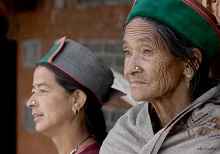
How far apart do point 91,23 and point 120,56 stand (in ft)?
1.27

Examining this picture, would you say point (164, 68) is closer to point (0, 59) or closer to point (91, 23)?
point (91, 23)

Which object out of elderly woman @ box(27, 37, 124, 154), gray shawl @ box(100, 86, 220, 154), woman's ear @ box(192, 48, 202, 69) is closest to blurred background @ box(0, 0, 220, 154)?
elderly woman @ box(27, 37, 124, 154)

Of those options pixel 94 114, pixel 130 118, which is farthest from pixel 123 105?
pixel 130 118

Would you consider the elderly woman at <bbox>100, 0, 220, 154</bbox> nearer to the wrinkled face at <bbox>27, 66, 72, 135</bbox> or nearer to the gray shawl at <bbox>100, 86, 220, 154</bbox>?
the gray shawl at <bbox>100, 86, 220, 154</bbox>

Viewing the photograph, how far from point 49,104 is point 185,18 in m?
0.97

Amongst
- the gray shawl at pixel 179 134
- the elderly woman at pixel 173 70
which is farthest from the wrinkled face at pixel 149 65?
the gray shawl at pixel 179 134

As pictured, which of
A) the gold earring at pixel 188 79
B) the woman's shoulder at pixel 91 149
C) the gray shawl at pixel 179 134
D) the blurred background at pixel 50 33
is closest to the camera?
the gray shawl at pixel 179 134

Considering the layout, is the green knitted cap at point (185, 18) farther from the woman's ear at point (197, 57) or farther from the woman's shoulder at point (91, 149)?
the woman's shoulder at point (91, 149)

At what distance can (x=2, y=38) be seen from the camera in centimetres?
629

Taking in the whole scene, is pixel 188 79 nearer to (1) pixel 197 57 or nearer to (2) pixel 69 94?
(1) pixel 197 57

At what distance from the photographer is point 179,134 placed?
6.57ft

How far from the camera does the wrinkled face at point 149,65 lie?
2.03 m

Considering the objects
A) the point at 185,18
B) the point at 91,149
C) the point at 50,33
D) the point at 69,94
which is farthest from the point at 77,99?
the point at 50,33

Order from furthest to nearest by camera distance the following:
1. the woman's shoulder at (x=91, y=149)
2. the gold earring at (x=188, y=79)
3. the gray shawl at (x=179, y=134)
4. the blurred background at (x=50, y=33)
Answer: the blurred background at (x=50, y=33) < the woman's shoulder at (x=91, y=149) < the gold earring at (x=188, y=79) < the gray shawl at (x=179, y=134)
